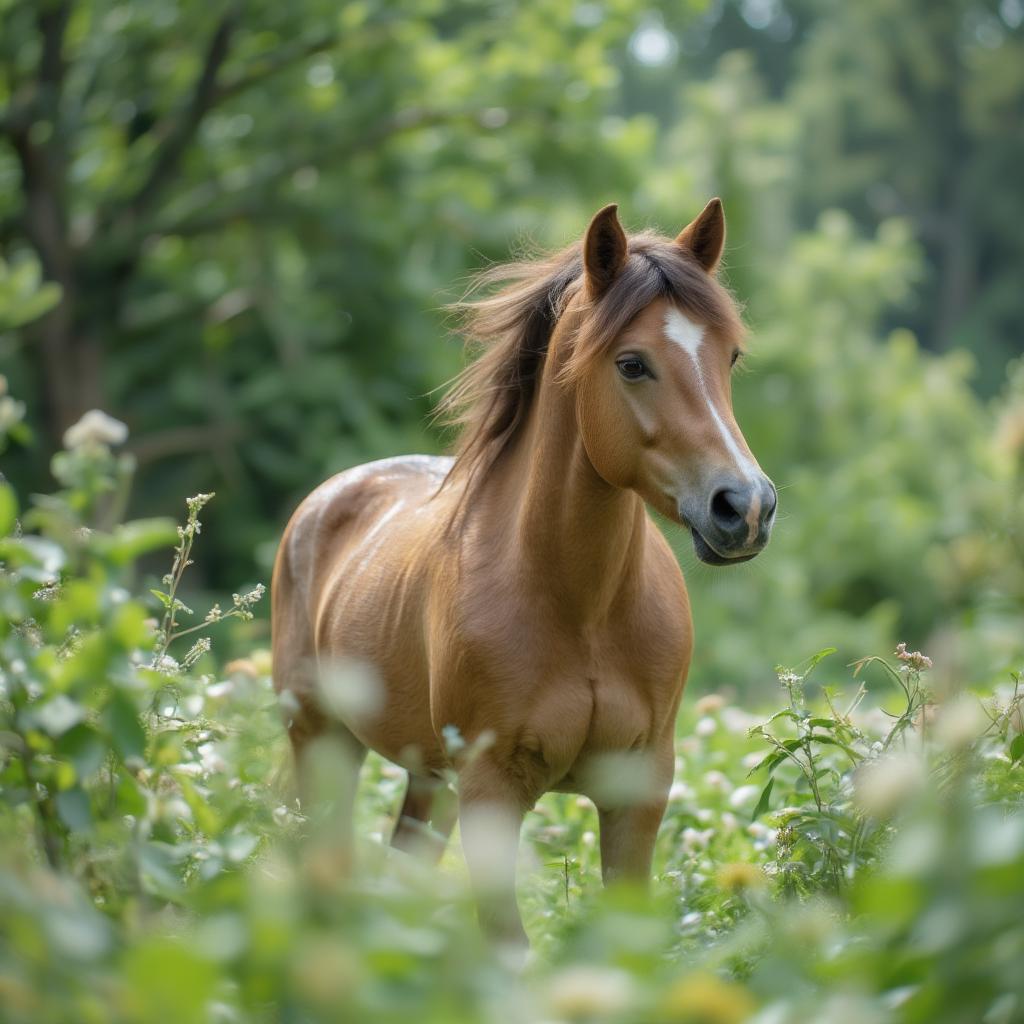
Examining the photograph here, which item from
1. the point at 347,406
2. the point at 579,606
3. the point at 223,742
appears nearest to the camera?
the point at 223,742

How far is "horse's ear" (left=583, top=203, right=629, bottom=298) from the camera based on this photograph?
3.16 m

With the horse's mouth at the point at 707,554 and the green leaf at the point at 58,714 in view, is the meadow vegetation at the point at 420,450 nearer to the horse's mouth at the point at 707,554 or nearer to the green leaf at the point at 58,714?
the green leaf at the point at 58,714

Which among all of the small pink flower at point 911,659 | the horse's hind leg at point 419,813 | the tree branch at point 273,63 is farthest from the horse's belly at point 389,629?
the tree branch at point 273,63

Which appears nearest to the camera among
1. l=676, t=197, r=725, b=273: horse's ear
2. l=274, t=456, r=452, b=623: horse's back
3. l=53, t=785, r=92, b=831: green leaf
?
l=53, t=785, r=92, b=831: green leaf

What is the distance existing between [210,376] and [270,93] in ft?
9.53

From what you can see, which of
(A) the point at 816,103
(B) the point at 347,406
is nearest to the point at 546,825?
(B) the point at 347,406

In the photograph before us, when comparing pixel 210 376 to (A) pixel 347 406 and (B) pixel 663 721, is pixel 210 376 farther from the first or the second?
(B) pixel 663 721

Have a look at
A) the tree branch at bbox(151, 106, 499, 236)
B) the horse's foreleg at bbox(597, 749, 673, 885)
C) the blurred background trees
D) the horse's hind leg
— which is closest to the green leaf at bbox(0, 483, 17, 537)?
the horse's foreleg at bbox(597, 749, 673, 885)

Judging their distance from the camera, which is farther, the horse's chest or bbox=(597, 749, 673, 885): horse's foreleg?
bbox=(597, 749, 673, 885): horse's foreleg

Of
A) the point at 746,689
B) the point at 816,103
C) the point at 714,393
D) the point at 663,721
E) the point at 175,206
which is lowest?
the point at 663,721

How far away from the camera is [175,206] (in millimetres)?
12906

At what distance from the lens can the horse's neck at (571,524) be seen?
10.6ft

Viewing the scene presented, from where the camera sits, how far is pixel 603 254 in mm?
3203

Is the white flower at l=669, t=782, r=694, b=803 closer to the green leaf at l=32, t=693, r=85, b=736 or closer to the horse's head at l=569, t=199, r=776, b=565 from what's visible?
the horse's head at l=569, t=199, r=776, b=565
